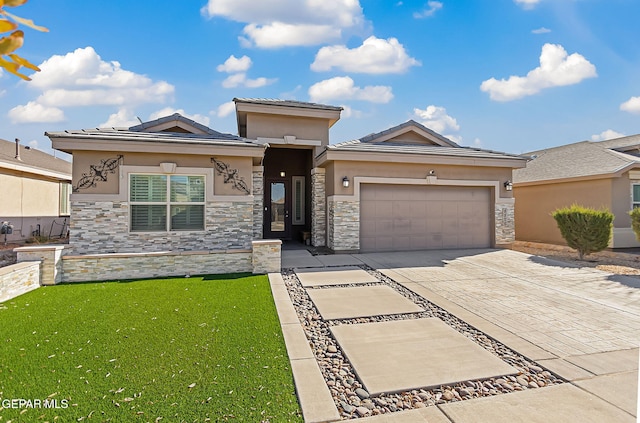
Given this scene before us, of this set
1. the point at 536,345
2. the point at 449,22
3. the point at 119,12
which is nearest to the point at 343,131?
the point at 449,22

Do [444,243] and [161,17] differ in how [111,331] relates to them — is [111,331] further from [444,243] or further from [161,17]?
[444,243]

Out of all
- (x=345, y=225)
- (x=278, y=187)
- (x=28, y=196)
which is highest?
(x=278, y=187)

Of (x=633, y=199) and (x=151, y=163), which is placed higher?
Result: (x=151, y=163)

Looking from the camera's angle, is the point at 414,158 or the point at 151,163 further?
the point at 414,158

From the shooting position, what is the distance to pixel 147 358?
144 inches

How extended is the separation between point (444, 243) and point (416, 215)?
1.52 meters

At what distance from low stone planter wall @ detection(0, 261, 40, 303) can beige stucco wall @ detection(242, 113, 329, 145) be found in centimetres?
747

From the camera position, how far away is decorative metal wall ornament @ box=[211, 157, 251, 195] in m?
8.91

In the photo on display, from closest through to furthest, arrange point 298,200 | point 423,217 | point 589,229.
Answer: point 589,229
point 423,217
point 298,200

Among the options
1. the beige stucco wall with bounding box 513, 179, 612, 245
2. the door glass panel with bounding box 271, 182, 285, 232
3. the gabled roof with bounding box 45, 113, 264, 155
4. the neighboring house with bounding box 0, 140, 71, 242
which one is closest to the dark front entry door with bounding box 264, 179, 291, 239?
the door glass panel with bounding box 271, 182, 285, 232

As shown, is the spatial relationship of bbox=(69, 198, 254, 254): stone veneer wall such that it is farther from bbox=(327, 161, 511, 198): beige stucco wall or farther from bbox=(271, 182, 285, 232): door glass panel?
bbox=(271, 182, 285, 232): door glass panel

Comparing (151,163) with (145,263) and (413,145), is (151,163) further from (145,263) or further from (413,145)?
(413,145)

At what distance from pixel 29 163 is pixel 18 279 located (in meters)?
10.8

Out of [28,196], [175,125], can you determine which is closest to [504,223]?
[175,125]
